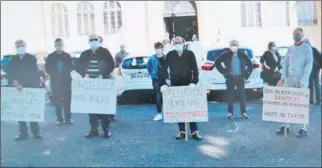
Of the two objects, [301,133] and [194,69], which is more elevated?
[194,69]

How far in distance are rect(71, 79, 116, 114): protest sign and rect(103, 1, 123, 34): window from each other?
13.1 inches

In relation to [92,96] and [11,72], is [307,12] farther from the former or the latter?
[11,72]

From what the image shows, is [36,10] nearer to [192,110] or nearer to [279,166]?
[192,110]

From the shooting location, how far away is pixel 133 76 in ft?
9.68

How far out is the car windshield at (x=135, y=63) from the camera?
3035 mm

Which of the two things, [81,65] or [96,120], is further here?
[96,120]

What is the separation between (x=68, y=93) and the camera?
7.88 ft

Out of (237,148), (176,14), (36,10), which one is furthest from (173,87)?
(36,10)

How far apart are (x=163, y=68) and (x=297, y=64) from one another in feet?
2.69

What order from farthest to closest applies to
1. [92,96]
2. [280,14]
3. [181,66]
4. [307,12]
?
[307,12]
[280,14]
[92,96]
[181,66]

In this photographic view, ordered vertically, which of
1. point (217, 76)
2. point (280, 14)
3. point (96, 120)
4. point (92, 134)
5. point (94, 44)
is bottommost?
point (92, 134)

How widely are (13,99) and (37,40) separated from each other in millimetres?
296

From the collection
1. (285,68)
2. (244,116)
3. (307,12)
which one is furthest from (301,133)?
(307,12)

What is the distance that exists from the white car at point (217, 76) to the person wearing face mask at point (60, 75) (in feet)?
2.54
